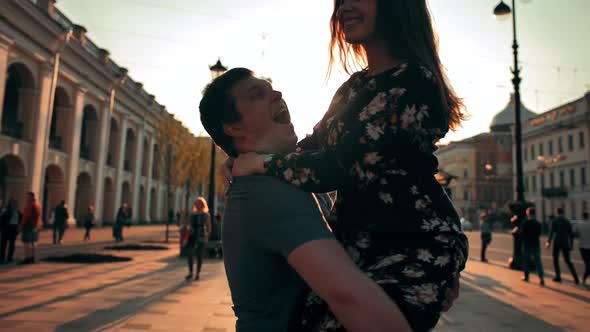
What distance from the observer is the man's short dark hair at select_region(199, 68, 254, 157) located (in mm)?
1634

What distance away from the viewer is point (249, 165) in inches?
55.2

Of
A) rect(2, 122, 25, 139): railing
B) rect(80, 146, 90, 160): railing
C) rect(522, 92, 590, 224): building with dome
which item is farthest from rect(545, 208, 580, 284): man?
rect(522, 92, 590, 224): building with dome

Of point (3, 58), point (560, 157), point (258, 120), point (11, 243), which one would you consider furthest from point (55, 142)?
point (560, 157)

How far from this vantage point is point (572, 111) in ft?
170

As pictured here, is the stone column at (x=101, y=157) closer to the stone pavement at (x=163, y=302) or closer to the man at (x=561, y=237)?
the stone pavement at (x=163, y=302)

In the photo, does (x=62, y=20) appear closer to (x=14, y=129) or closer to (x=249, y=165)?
(x=14, y=129)

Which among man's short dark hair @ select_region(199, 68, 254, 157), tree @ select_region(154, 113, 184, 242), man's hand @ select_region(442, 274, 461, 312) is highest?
tree @ select_region(154, 113, 184, 242)

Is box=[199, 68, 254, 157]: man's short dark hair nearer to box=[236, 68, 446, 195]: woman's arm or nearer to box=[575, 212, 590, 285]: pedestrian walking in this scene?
box=[236, 68, 446, 195]: woman's arm

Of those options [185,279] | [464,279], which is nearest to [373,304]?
[185,279]

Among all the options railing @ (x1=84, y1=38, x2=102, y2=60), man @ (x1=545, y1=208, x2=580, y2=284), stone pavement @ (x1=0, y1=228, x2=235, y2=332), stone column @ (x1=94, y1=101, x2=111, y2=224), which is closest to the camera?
stone pavement @ (x1=0, y1=228, x2=235, y2=332)

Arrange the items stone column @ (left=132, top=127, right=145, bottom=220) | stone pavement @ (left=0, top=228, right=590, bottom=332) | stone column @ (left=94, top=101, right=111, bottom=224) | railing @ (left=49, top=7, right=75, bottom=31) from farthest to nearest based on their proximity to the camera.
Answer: stone column @ (left=132, top=127, right=145, bottom=220) < stone column @ (left=94, top=101, right=111, bottom=224) < railing @ (left=49, top=7, right=75, bottom=31) < stone pavement @ (left=0, top=228, right=590, bottom=332)

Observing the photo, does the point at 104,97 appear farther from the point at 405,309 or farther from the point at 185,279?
the point at 405,309

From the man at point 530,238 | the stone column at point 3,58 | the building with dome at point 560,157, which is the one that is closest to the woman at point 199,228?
the man at point 530,238

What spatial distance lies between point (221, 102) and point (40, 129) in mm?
28570
